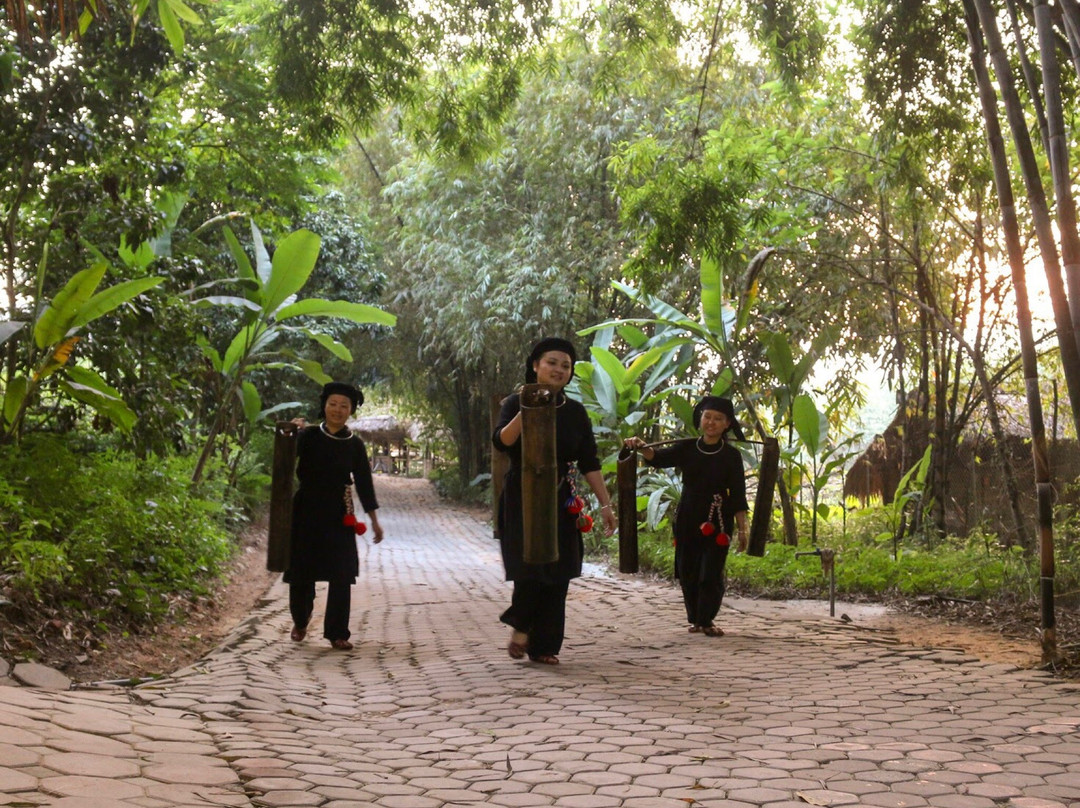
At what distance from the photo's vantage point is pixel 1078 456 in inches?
501

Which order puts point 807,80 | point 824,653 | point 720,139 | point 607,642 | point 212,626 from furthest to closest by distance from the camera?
point 720,139 < point 807,80 < point 212,626 < point 607,642 < point 824,653

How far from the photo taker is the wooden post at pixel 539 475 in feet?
18.1

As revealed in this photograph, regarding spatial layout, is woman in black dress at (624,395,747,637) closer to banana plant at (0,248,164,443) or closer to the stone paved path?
the stone paved path

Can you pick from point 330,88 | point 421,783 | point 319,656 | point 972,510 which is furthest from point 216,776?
point 972,510

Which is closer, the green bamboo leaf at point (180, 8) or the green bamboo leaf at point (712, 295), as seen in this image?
the green bamboo leaf at point (180, 8)

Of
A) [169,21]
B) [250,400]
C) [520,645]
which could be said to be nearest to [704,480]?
[520,645]

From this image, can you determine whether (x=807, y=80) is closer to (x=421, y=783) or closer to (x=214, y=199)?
(x=214, y=199)

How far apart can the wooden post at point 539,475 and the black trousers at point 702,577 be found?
204 centimetres

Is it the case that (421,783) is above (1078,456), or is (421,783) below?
below

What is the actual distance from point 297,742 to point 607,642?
3395 mm

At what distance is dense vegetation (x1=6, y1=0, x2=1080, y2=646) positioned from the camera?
7.16 m

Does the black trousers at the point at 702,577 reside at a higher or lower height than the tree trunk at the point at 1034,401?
lower

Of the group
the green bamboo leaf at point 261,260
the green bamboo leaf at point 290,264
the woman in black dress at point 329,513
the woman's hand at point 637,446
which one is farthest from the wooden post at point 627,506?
the green bamboo leaf at point 261,260

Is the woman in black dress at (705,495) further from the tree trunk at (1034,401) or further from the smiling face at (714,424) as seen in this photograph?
the tree trunk at (1034,401)
